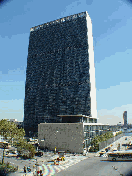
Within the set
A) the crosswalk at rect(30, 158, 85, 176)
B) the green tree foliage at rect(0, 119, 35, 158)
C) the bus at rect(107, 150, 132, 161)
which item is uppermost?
Result: the green tree foliage at rect(0, 119, 35, 158)

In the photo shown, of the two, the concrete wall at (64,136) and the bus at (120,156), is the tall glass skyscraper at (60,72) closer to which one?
the concrete wall at (64,136)

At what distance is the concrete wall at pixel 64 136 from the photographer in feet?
219

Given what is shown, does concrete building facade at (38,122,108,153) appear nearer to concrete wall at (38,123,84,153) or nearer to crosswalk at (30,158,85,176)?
concrete wall at (38,123,84,153)

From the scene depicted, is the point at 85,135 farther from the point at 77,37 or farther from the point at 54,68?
the point at 77,37

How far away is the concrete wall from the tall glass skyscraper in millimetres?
61567

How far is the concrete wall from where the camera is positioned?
6669cm

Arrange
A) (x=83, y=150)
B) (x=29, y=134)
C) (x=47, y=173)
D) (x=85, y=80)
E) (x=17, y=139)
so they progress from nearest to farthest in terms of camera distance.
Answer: (x=47, y=173), (x=17, y=139), (x=83, y=150), (x=85, y=80), (x=29, y=134)

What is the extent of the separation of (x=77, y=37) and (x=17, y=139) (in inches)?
4588

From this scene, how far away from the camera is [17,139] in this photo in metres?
54.6

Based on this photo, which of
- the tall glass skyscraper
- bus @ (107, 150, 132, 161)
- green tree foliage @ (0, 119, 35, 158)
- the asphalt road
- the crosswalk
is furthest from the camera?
the tall glass skyscraper

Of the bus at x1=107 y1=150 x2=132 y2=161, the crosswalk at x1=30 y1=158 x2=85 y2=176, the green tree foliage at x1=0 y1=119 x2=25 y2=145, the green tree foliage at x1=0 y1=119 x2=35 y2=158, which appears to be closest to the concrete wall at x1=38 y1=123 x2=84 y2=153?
the green tree foliage at x1=0 y1=119 x2=35 y2=158

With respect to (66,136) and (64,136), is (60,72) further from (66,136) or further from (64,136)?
(66,136)

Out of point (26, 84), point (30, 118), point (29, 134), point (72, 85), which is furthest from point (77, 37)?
point (29, 134)

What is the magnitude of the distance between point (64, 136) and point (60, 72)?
8728 cm
